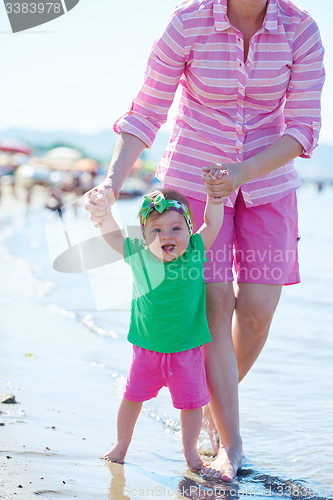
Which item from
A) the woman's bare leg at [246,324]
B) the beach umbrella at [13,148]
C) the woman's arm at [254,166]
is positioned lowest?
the beach umbrella at [13,148]

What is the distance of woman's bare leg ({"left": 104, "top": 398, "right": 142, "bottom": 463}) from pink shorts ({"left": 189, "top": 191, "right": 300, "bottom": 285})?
0.67 m

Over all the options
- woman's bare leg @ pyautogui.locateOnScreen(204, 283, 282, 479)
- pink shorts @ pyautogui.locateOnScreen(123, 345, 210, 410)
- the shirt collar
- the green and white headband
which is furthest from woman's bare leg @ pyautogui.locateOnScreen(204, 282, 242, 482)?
the shirt collar

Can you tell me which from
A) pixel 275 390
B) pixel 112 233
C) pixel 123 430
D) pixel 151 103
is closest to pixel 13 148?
pixel 275 390

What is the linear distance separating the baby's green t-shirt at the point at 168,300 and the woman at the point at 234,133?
0.17 m

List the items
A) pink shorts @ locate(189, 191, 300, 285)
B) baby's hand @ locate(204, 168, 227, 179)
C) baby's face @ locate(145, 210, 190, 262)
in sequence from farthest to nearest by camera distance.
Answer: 1. pink shorts @ locate(189, 191, 300, 285)
2. baby's face @ locate(145, 210, 190, 262)
3. baby's hand @ locate(204, 168, 227, 179)

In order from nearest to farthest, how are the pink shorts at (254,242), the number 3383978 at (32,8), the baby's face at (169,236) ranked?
the baby's face at (169,236) → the pink shorts at (254,242) → the number 3383978 at (32,8)

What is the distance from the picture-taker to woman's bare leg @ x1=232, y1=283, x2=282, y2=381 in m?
2.59

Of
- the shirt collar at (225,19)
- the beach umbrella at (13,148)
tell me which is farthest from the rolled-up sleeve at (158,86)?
the beach umbrella at (13,148)

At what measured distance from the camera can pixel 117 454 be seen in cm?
238

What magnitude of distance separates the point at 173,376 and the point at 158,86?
51.0 inches

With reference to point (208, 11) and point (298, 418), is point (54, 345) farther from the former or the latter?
point (208, 11)

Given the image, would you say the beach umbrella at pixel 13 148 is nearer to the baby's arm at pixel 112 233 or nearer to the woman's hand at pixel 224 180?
the baby's arm at pixel 112 233

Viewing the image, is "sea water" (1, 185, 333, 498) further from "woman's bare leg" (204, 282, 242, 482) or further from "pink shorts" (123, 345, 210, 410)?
"pink shorts" (123, 345, 210, 410)

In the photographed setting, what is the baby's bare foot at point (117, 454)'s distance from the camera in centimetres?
237
